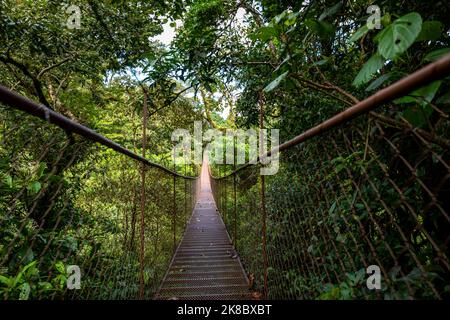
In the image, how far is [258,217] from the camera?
2.30 metres

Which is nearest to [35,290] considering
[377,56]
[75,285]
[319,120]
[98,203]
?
[75,285]

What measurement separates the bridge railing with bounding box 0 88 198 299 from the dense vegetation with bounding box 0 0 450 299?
0.05ft

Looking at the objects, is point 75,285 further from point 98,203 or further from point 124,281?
point 98,203

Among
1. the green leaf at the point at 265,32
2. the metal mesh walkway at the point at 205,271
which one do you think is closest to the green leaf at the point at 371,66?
the green leaf at the point at 265,32

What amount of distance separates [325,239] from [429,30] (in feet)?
2.38

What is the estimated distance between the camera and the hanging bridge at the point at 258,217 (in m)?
0.71

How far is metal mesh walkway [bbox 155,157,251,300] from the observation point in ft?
7.24

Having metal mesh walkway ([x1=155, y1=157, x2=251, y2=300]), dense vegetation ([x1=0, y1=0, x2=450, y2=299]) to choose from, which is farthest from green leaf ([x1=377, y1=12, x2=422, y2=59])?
metal mesh walkway ([x1=155, y1=157, x2=251, y2=300])

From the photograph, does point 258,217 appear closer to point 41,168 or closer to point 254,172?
point 254,172

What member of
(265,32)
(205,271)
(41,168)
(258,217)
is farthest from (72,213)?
(205,271)

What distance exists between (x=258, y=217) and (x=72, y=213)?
154 centimetres

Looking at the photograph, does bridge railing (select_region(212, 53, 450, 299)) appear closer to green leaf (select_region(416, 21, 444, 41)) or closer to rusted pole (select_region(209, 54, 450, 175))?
rusted pole (select_region(209, 54, 450, 175))

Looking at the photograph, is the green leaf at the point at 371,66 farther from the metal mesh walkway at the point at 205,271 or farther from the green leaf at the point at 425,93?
the metal mesh walkway at the point at 205,271

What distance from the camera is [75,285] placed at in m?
1.01
